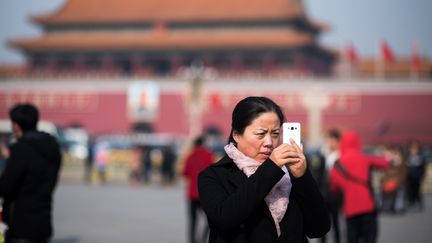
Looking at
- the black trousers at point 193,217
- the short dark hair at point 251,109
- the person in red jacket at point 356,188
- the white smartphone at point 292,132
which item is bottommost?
the black trousers at point 193,217

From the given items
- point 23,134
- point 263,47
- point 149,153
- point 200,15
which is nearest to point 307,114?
point 263,47

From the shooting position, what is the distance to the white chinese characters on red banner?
39250mm

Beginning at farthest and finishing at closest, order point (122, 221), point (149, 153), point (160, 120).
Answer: point (160, 120)
point (149, 153)
point (122, 221)

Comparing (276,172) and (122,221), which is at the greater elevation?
(276,172)

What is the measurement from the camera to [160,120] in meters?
38.9

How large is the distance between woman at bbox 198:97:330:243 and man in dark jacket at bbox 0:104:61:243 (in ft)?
4.58

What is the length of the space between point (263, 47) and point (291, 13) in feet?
7.69

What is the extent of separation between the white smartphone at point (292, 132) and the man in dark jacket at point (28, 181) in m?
1.67

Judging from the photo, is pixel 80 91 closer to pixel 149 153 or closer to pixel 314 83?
pixel 314 83

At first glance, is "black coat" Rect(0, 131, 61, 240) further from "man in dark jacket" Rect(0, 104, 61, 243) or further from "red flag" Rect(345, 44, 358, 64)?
"red flag" Rect(345, 44, 358, 64)

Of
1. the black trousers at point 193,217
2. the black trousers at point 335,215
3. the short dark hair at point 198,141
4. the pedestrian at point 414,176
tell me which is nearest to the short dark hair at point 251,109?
the black trousers at point 335,215

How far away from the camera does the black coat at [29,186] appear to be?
4082mm

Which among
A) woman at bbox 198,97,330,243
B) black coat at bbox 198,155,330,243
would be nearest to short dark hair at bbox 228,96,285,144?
woman at bbox 198,97,330,243

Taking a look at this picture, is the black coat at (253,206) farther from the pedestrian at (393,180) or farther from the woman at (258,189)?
the pedestrian at (393,180)
